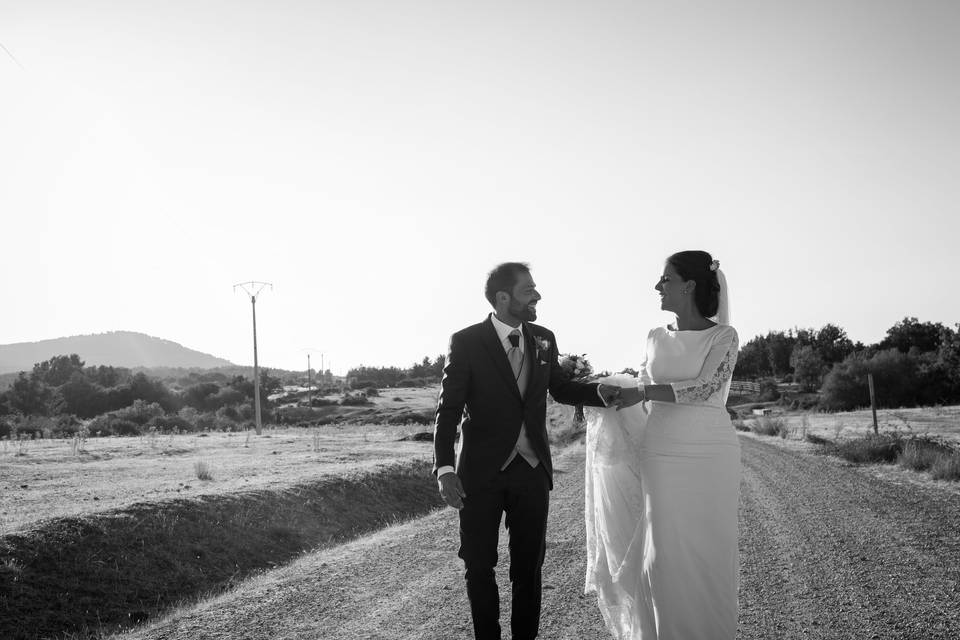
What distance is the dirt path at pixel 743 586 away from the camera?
553 cm

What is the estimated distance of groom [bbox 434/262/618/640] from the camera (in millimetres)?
4410

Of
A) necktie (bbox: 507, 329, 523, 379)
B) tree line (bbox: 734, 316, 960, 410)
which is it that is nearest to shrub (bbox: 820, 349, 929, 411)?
tree line (bbox: 734, 316, 960, 410)

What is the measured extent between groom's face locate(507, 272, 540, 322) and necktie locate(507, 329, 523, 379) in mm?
121

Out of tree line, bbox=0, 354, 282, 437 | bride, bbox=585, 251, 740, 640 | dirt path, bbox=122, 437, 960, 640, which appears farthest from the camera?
tree line, bbox=0, 354, 282, 437

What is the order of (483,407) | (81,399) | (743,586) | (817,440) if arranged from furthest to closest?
(81,399) → (817,440) → (743,586) → (483,407)

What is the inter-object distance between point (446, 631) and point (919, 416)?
44709 millimetres

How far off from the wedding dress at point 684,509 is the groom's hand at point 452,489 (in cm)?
125

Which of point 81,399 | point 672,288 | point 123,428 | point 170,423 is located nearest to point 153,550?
point 672,288

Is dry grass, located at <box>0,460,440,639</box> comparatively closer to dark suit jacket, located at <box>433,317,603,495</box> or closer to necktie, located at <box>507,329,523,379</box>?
dark suit jacket, located at <box>433,317,603,495</box>

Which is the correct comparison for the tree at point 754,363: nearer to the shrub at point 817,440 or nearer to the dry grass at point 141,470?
the shrub at point 817,440

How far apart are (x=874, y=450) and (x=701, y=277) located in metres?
17.3

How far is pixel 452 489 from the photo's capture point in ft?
14.2

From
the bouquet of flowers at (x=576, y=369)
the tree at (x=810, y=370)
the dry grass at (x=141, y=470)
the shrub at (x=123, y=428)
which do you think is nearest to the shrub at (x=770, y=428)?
the dry grass at (x=141, y=470)

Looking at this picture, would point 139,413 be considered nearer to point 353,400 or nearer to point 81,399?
point 81,399
